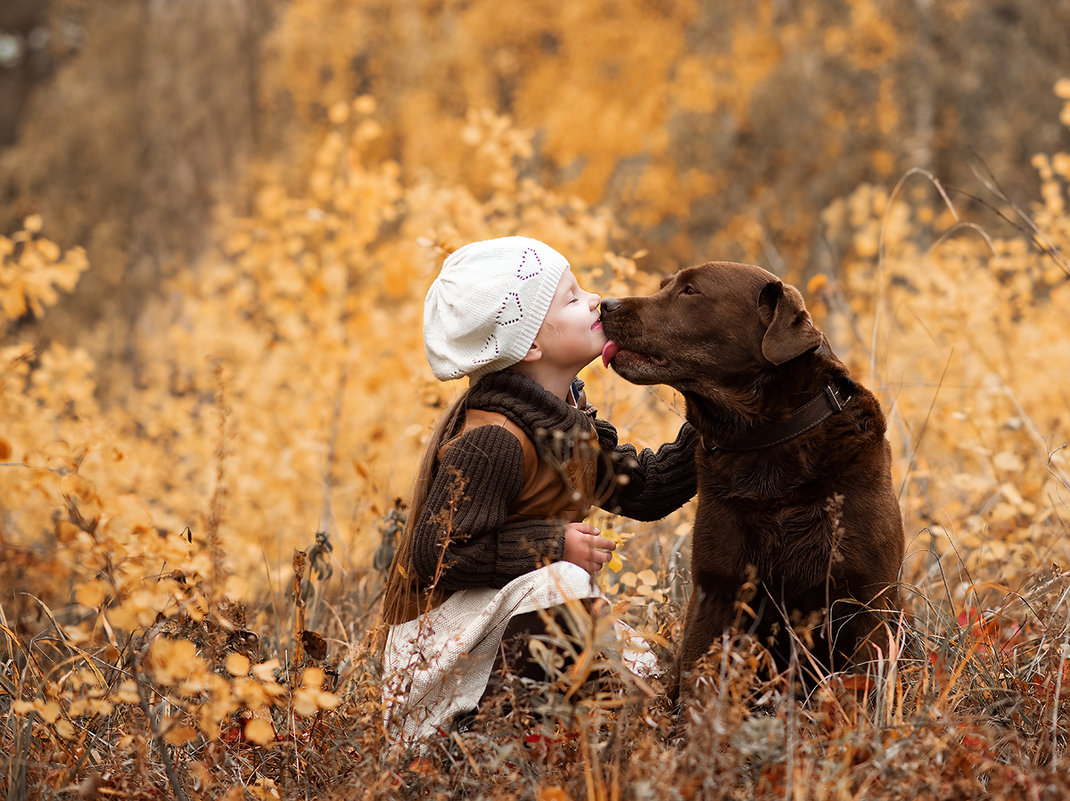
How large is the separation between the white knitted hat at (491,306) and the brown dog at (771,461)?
0.22 metres

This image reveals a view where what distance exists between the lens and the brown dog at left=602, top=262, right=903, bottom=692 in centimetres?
233

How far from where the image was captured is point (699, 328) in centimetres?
257

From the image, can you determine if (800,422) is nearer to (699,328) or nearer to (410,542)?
(699,328)

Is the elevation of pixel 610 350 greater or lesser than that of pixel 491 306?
lesser

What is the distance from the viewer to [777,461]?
7.93 feet

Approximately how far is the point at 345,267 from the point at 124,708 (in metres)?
3.38

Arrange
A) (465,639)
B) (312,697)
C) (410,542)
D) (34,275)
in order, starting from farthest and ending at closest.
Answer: (34,275) → (410,542) → (465,639) → (312,697)

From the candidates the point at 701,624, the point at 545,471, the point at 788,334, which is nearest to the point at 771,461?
the point at 788,334

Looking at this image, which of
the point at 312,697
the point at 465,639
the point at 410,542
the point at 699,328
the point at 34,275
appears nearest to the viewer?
the point at 312,697

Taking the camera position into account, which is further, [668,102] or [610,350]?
[668,102]

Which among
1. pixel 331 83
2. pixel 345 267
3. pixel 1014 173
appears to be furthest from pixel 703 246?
pixel 345 267

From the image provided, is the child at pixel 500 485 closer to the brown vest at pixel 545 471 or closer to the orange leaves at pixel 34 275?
the brown vest at pixel 545 471

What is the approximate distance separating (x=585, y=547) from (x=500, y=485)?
0.81ft

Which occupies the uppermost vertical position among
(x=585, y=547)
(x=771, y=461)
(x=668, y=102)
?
(x=668, y=102)
